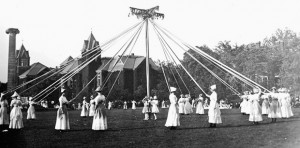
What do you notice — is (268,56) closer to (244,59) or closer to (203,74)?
(244,59)

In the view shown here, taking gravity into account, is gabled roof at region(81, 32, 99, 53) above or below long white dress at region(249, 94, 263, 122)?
above

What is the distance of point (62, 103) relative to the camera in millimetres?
11906

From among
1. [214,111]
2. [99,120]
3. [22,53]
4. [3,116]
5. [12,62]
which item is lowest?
[99,120]

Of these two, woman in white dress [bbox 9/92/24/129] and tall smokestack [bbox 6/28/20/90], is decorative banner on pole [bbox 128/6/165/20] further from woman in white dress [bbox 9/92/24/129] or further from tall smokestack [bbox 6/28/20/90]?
tall smokestack [bbox 6/28/20/90]

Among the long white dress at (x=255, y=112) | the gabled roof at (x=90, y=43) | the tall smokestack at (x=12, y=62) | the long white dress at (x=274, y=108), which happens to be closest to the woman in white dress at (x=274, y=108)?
the long white dress at (x=274, y=108)

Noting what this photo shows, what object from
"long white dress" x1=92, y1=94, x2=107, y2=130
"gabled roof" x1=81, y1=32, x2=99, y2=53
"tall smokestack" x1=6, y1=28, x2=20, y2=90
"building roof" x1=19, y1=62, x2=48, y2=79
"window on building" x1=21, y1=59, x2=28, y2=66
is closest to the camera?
"long white dress" x1=92, y1=94, x2=107, y2=130

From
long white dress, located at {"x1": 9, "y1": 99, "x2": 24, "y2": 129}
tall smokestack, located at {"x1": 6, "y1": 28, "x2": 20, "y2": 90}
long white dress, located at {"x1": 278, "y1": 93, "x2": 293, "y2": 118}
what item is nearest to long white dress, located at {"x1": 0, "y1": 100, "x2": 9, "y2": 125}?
long white dress, located at {"x1": 9, "y1": 99, "x2": 24, "y2": 129}

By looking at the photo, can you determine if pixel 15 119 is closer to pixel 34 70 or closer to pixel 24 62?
pixel 34 70

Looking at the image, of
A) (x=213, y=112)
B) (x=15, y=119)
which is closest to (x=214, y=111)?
(x=213, y=112)

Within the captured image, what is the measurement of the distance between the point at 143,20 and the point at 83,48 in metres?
44.4

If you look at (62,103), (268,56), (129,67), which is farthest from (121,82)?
(62,103)

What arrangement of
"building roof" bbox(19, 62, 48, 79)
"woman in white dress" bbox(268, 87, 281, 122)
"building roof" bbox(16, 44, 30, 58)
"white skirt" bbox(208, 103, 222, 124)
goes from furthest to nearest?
"building roof" bbox(16, 44, 30, 58), "building roof" bbox(19, 62, 48, 79), "woman in white dress" bbox(268, 87, 281, 122), "white skirt" bbox(208, 103, 222, 124)

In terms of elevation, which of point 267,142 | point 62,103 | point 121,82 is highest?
point 121,82

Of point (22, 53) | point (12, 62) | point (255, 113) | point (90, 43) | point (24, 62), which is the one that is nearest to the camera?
point (255, 113)
